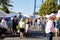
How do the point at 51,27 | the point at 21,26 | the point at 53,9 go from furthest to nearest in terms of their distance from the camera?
the point at 53,9, the point at 21,26, the point at 51,27

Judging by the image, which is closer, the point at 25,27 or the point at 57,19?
the point at 25,27

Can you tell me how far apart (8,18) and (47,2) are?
111ft

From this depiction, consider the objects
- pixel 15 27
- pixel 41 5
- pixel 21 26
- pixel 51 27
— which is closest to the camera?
pixel 51 27

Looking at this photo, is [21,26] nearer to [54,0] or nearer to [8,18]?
[8,18]

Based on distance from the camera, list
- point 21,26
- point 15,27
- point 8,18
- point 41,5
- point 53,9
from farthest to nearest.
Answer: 1. point 41,5
2. point 53,9
3. point 8,18
4. point 15,27
5. point 21,26

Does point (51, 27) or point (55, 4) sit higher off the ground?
point (55, 4)

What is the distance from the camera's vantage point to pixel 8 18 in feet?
99.8

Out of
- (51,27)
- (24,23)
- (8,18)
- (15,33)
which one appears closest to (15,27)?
(15,33)

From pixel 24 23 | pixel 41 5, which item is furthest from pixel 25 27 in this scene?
pixel 41 5

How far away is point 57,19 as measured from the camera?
24.0 metres

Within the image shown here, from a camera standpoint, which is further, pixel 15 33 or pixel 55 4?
pixel 55 4

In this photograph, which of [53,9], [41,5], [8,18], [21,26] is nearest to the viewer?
[21,26]

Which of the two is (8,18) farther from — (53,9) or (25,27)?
(53,9)

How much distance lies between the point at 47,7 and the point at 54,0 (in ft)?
12.1
